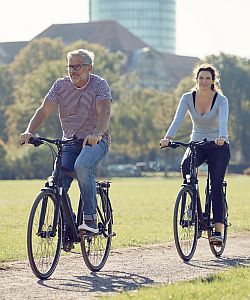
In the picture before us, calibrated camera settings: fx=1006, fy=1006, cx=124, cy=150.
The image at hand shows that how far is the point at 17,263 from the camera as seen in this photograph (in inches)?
390

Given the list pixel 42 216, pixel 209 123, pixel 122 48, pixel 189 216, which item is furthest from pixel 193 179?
pixel 122 48

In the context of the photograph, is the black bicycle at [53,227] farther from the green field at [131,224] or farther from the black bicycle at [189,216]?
the green field at [131,224]

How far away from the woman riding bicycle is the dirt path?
663mm

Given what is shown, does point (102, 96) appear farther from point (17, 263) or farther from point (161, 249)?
point (161, 249)

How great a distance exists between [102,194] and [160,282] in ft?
4.98

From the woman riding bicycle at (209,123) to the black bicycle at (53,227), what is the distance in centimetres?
182

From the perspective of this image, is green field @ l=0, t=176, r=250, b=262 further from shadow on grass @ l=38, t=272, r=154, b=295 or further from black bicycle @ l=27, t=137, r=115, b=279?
shadow on grass @ l=38, t=272, r=154, b=295

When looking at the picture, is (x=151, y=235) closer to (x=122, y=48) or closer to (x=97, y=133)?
(x=97, y=133)

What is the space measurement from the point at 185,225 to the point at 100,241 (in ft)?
3.58

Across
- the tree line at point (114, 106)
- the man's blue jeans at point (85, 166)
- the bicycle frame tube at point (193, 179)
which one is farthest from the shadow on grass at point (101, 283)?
the tree line at point (114, 106)

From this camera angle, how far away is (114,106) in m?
79.2

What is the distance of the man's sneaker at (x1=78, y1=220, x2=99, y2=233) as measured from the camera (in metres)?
9.14

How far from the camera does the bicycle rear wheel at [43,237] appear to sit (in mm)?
8531

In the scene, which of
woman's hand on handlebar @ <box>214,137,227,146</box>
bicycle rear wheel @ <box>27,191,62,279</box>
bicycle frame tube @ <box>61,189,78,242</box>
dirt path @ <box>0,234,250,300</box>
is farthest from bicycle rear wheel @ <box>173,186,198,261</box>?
bicycle rear wheel @ <box>27,191,62,279</box>
